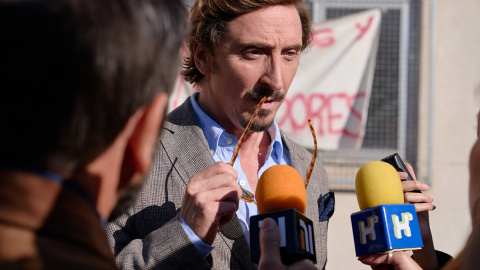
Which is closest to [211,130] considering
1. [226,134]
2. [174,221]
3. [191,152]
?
[226,134]

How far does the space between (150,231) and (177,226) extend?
285mm

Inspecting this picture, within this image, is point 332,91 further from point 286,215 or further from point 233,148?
point 286,215

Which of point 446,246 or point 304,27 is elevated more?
point 304,27

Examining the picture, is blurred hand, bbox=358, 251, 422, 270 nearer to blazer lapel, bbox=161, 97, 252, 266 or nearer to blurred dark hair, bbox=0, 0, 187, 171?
blazer lapel, bbox=161, 97, 252, 266

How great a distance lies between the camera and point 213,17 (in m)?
2.42

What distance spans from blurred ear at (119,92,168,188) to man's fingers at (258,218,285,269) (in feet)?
1.67

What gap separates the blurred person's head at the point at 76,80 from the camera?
0.77 meters

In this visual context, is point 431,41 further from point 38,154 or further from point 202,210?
point 38,154

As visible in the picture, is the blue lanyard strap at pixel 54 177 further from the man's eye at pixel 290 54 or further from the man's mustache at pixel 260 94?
the man's eye at pixel 290 54

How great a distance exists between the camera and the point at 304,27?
279 centimetres

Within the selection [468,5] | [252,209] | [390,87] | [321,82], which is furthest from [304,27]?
[468,5]

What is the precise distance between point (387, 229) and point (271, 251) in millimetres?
526

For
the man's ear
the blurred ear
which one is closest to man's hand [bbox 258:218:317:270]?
the blurred ear

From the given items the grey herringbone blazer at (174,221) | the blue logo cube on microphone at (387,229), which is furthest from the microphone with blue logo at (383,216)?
the grey herringbone blazer at (174,221)
